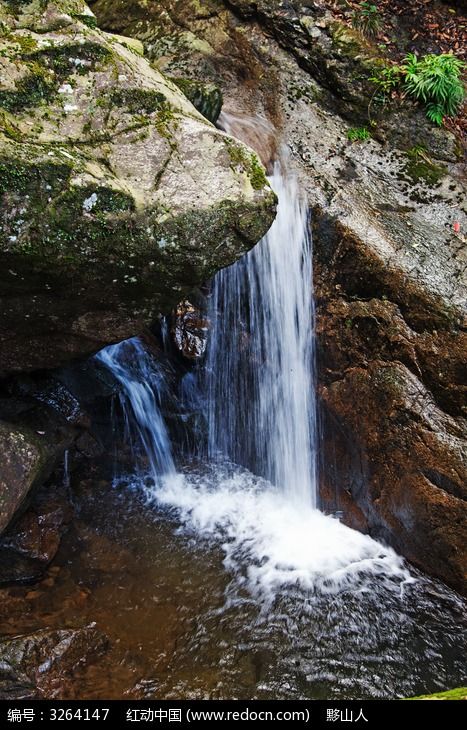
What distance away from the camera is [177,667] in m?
4.13

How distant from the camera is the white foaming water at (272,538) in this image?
17.0 ft

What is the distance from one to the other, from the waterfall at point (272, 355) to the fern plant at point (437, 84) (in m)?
1.92

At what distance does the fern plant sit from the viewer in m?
6.45

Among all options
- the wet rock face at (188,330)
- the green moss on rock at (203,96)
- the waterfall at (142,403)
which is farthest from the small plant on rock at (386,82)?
the waterfall at (142,403)

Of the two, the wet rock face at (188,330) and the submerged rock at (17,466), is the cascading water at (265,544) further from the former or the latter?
the submerged rock at (17,466)

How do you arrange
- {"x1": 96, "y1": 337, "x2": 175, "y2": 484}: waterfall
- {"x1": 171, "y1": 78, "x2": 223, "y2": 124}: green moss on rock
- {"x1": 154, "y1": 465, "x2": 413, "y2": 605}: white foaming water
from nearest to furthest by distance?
{"x1": 154, "y1": 465, "x2": 413, "y2": 605}: white foaming water
{"x1": 171, "y1": 78, "x2": 223, "y2": 124}: green moss on rock
{"x1": 96, "y1": 337, "x2": 175, "y2": 484}: waterfall

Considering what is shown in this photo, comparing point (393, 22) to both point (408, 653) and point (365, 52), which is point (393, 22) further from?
point (408, 653)

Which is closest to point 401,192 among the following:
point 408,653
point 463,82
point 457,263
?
point 457,263

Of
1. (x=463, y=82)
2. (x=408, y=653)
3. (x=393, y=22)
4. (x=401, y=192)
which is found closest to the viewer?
(x=408, y=653)

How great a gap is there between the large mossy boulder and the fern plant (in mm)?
3428

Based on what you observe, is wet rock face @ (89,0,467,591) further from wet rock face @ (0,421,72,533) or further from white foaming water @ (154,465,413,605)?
wet rock face @ (0,421,72,533)

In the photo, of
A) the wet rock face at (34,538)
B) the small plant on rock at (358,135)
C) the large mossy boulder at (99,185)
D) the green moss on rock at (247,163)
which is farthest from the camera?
the small plant on rock at (358,135)

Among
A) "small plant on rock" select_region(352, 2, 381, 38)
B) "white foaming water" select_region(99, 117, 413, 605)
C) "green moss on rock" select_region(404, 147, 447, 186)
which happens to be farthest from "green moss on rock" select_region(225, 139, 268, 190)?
"small plant on rock" select_region(352, 2, 381, 38)
